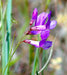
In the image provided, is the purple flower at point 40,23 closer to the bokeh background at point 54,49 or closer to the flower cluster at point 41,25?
the flower cluster at point 41,25

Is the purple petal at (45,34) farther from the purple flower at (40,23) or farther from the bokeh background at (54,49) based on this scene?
the bokeh background at (54,49)

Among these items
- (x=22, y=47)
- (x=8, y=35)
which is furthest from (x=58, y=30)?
(x=8, y=35)

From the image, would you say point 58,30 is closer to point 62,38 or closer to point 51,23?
point 62,38

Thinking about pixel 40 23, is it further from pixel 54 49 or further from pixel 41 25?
pixel 54 49

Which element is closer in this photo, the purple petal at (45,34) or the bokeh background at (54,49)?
the purple petal at (45,34)

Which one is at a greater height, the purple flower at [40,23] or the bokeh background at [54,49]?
the purple flower at [40,23]

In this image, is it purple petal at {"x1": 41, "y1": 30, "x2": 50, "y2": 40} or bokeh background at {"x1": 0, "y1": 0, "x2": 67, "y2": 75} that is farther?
bokeh background at {"x1": 0, "y1": 0, "x2": 67, "y2": 75}

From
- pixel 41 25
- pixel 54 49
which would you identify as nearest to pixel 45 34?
pixel 41 25

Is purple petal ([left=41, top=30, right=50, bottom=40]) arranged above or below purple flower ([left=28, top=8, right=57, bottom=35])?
below

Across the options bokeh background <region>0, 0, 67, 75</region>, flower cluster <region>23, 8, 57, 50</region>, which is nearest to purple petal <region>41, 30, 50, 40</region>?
flower cluster <region>23, 8, 57, 50</region>

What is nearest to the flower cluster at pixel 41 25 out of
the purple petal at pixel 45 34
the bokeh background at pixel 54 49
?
the purple petal at pixel 45 34

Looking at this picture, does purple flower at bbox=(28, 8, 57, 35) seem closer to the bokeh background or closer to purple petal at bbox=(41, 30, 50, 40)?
purple petal at bbox=(41, 30, 50, 40)
